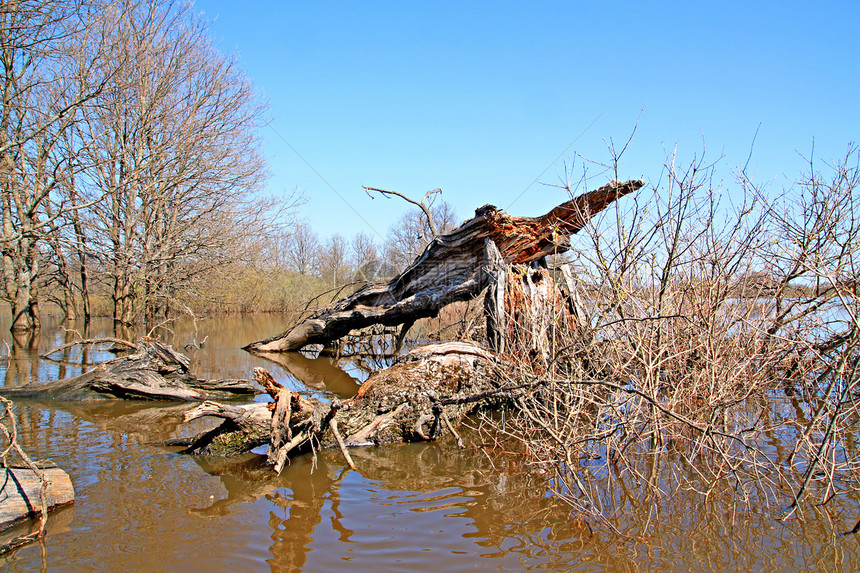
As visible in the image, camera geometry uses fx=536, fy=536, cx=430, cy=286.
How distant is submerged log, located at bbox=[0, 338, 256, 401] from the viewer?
7.46 m

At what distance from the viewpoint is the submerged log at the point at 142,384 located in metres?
7.46

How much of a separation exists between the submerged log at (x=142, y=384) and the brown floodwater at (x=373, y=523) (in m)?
2.05

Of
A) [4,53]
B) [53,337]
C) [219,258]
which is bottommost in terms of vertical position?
[53,337]

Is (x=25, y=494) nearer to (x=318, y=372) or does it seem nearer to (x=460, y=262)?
(x=460, y=262)

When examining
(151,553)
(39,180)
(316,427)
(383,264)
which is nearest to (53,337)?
(39,180)

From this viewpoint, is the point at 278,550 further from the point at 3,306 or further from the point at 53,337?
the point at 3,306

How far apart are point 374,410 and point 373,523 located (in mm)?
2190

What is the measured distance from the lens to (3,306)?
3130 centimetres

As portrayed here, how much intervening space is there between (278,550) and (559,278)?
5.74 m

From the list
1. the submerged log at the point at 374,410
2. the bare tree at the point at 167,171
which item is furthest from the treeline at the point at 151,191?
the submerged log at the point at 374,410

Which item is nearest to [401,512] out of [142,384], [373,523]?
[373,523]

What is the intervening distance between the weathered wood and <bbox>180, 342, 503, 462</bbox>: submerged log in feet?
3.64

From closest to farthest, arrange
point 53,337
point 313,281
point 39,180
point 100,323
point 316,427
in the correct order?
point 316,427
point 39,180
point 53,337
point 100,323
point 313,281

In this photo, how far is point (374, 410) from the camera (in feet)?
19.5
